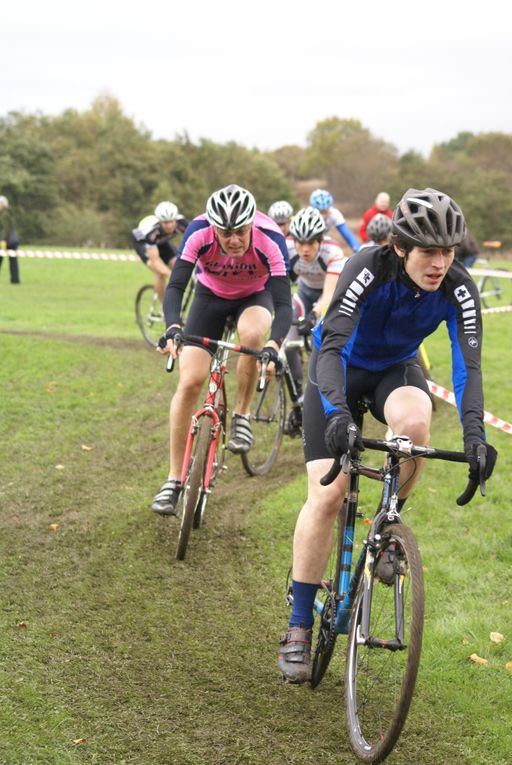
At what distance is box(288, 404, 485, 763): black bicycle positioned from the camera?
11.8 feet

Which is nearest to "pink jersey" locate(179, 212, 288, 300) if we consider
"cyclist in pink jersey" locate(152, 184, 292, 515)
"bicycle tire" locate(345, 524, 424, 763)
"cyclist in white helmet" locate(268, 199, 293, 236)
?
"cyclist in pink jersey" locate(152, 184, 292, 515)

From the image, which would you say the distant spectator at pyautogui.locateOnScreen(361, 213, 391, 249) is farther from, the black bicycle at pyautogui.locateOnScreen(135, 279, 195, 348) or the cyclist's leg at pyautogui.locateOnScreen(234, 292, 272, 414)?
the black bicycle at pyautogui.locateOnScreen(135, 279, 195, 348)

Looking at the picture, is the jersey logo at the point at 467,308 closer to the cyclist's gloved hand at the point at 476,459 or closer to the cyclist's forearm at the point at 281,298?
the cyclist's gloved hand at the point at 476,459

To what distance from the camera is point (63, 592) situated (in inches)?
220

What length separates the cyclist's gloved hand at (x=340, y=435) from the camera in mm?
3773

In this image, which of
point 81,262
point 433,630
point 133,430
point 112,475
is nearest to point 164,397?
point 133,430

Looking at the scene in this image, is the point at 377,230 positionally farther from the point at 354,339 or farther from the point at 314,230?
the point at 354,339

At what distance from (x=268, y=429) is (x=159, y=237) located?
18.0 feet

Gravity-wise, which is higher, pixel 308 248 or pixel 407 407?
pixel 308 248

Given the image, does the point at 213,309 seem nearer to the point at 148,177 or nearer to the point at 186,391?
the point at 186,391

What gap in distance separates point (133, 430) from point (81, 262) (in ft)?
77.9

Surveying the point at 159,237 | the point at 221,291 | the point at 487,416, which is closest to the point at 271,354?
the point at 221,291

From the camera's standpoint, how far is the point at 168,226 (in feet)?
44.3

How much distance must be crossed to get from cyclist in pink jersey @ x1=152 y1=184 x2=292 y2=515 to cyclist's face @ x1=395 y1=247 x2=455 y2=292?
2221mm
